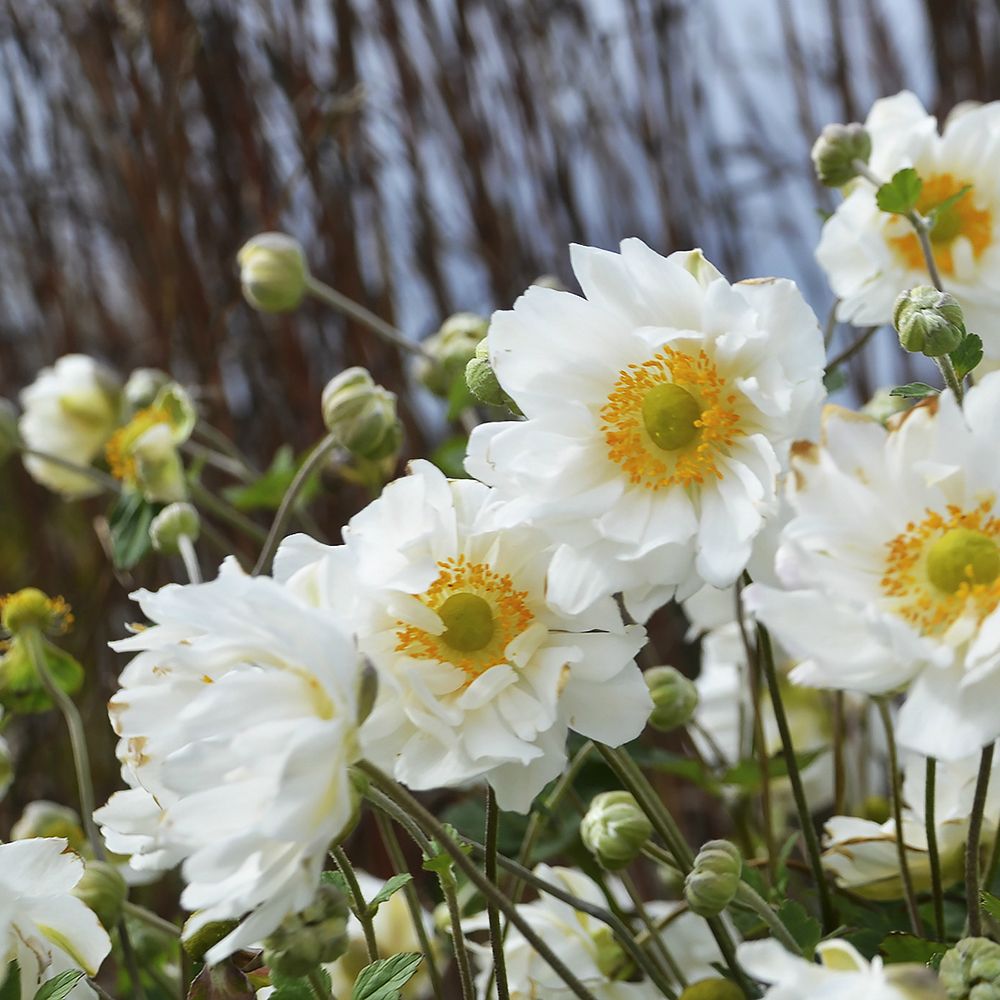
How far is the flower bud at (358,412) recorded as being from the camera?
2.12 feet

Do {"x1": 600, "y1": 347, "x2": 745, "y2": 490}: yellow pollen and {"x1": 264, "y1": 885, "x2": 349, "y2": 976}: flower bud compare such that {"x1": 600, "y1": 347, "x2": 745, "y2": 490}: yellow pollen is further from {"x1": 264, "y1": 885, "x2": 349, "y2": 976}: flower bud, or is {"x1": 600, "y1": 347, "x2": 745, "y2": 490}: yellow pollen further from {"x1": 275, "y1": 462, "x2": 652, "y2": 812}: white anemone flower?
{"x1": 264, "y1": 885, "x2": 349, "y2": 976}: flower bud

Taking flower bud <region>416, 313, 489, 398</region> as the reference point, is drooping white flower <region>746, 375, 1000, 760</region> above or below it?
below

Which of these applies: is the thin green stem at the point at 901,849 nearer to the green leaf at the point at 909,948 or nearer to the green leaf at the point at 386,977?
the green leaf at the point at 909,948

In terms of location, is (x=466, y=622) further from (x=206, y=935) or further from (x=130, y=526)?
(x=130, y=526)

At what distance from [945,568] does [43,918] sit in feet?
1.09

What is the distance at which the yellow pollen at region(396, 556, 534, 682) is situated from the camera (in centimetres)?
44

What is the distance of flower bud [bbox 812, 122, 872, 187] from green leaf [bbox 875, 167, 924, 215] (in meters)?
0.08

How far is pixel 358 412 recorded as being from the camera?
65 cm

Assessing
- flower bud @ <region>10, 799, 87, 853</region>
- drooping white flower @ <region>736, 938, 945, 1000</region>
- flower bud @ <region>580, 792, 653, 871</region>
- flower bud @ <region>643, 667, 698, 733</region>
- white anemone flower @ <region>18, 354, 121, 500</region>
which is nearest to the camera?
drooping white flower @ <region>736, 938, 945, 1000</region>

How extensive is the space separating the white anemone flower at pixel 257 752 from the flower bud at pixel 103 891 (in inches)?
6.9

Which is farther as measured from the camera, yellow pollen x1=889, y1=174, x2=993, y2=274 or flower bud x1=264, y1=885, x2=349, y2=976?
yellow pollen x1=889, y1=174, x2=993, y2=274

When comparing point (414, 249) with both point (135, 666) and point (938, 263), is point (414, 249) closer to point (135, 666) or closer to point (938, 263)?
point (938, 263)

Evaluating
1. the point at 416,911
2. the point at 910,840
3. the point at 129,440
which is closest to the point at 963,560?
the point at 910,840

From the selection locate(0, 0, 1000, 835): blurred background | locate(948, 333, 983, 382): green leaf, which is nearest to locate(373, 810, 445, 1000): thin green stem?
locate(948, 333, 983, 382): green leaf
